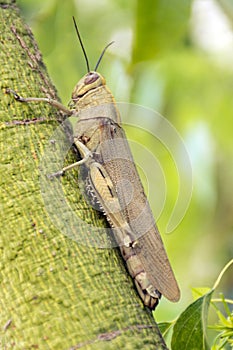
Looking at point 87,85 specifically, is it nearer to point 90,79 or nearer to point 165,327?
point 90,79

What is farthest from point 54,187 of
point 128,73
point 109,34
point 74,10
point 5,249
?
point 109,34

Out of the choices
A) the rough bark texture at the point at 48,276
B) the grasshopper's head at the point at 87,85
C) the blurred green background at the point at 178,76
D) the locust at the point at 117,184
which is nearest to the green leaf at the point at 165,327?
the locust at the point at 117,184

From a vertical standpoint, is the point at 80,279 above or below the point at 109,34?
below

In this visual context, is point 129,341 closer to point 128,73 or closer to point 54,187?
point 54,187

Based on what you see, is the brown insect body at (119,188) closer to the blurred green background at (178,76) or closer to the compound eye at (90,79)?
the compound eye at (90,79)

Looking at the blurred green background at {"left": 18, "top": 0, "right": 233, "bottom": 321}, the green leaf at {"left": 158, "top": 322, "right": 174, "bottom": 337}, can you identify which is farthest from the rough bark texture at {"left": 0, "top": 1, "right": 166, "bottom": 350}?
the blurred green background at {"left": 18, "top": 0, "right": 233, "bottom": 321}

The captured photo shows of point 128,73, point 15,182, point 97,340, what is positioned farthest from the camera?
point 128,73
